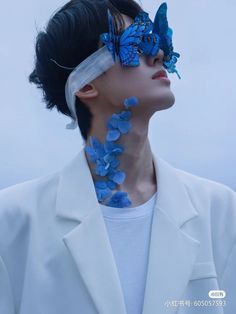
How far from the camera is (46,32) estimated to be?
282 centimetres

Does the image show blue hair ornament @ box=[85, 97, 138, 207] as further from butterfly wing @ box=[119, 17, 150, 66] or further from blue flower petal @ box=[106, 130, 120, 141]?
butterfly wing @ box=[119, 17, 150, 66]

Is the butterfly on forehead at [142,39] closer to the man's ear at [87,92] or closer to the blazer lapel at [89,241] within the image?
the man's ear at [87,92]

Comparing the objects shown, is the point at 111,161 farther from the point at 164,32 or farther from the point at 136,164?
the point at 164,32

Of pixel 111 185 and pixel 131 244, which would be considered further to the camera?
pixel 111 185

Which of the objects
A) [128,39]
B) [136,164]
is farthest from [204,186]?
[128,39]

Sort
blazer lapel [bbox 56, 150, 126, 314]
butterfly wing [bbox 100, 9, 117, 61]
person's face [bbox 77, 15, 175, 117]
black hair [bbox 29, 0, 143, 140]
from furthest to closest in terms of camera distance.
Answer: black hair [bbox 29, 0, 143, 140] → butterfly wing [bbox 100, 9, 117, 61] → person's face [bbox 77, 15, 175, 117] → blazer lapel [bbox 56, 150, 126, 314]

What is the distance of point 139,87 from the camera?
244 centimetres

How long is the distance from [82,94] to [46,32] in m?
0.44

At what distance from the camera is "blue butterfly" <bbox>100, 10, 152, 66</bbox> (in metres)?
2.48

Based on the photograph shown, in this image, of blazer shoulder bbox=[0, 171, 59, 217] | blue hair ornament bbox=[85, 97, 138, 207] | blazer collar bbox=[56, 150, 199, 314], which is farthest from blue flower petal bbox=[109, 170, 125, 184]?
blazer shoulder bbox=[0, 171, 59, 217]

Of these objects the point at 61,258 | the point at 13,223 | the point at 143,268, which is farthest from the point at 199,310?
the point at 13,223

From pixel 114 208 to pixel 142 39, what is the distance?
0.84 metres

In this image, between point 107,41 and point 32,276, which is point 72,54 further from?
point 32,276

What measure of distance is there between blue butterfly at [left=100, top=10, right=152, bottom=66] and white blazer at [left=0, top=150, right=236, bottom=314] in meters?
0.56
